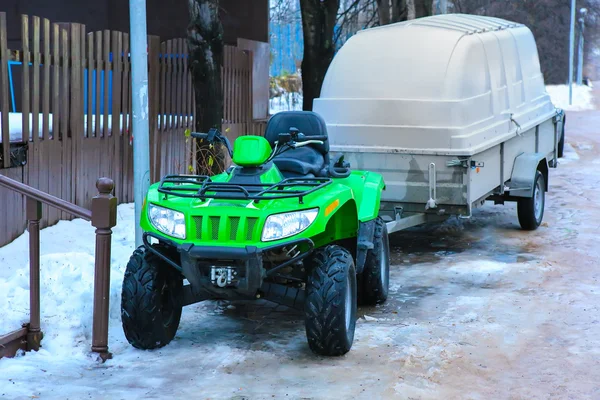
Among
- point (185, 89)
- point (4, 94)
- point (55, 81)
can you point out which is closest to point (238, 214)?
point (4, 94)

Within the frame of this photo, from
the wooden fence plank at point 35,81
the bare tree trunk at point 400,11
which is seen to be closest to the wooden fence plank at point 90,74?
the wooden fence plank at point 35,81

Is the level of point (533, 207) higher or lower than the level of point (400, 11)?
lower

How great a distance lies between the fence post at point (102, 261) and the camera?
5.91m

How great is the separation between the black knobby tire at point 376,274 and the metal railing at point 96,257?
239cm

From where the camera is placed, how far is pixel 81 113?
1023 centimetres

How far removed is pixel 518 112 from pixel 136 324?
6.57 metres

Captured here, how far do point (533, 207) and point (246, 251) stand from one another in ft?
20.5

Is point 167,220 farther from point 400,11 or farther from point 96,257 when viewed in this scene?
point 400,11

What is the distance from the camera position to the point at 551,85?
56375mm

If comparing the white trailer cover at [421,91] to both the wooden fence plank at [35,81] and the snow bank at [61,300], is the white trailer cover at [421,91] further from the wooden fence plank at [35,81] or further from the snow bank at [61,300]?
the snow bank at [61,300]

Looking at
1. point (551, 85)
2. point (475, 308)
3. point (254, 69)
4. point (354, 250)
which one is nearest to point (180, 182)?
point (354, 250)

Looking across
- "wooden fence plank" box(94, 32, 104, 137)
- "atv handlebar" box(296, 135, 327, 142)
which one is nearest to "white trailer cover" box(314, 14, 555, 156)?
"atv handlebar" box(296, 135, 327, 142)

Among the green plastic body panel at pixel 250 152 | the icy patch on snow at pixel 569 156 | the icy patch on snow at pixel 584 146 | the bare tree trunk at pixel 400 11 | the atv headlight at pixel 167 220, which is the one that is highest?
the bare tree trunk at pixel 400 11

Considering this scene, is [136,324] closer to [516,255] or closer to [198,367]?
[198,367]
